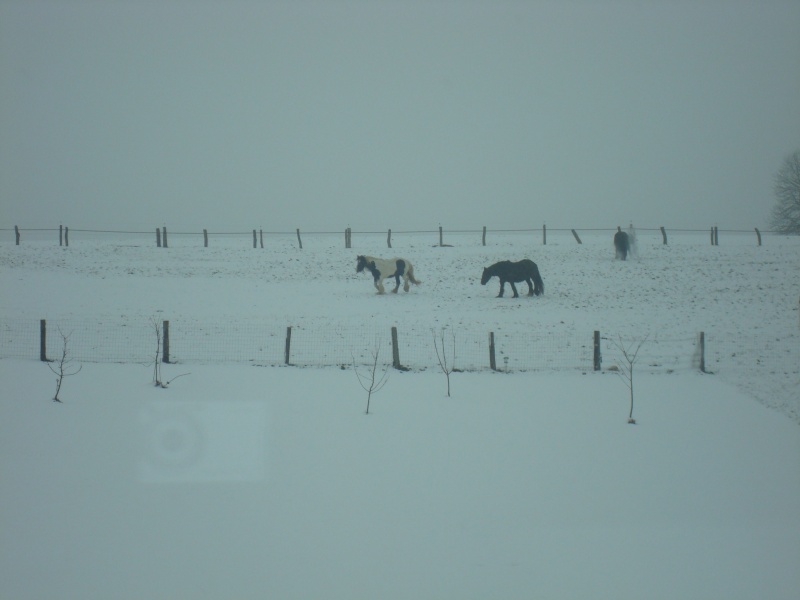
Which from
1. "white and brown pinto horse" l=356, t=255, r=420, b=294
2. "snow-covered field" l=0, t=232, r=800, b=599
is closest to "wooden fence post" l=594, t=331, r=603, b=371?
"snow-covered field" l=0, t=232, r=800, b=599

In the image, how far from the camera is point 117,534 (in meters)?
5.25

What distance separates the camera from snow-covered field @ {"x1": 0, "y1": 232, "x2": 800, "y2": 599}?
15.9 feet

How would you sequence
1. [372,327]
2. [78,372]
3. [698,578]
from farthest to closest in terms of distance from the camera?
[372,327] < [78,372] < [698,578]

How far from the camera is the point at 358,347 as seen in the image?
13.7m

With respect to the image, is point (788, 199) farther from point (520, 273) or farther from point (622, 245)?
point (520, 273)

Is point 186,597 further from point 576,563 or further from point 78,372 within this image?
point 78,372

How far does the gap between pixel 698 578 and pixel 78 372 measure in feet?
34.8

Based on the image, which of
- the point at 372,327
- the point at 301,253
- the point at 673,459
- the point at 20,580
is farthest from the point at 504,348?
the point at 301,253

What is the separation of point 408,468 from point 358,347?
695 centimetres

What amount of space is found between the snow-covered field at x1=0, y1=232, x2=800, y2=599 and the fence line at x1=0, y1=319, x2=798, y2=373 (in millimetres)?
110

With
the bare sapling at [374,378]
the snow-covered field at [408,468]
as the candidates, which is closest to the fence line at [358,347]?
the snow-covered field at [408,468]

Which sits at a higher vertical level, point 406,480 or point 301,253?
point 301,253

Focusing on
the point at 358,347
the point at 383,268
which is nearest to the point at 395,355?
the point at 358,347

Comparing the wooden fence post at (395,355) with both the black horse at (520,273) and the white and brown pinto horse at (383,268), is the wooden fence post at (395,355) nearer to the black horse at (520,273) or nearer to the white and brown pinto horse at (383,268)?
the white and brown pinto horse at (383,268)
